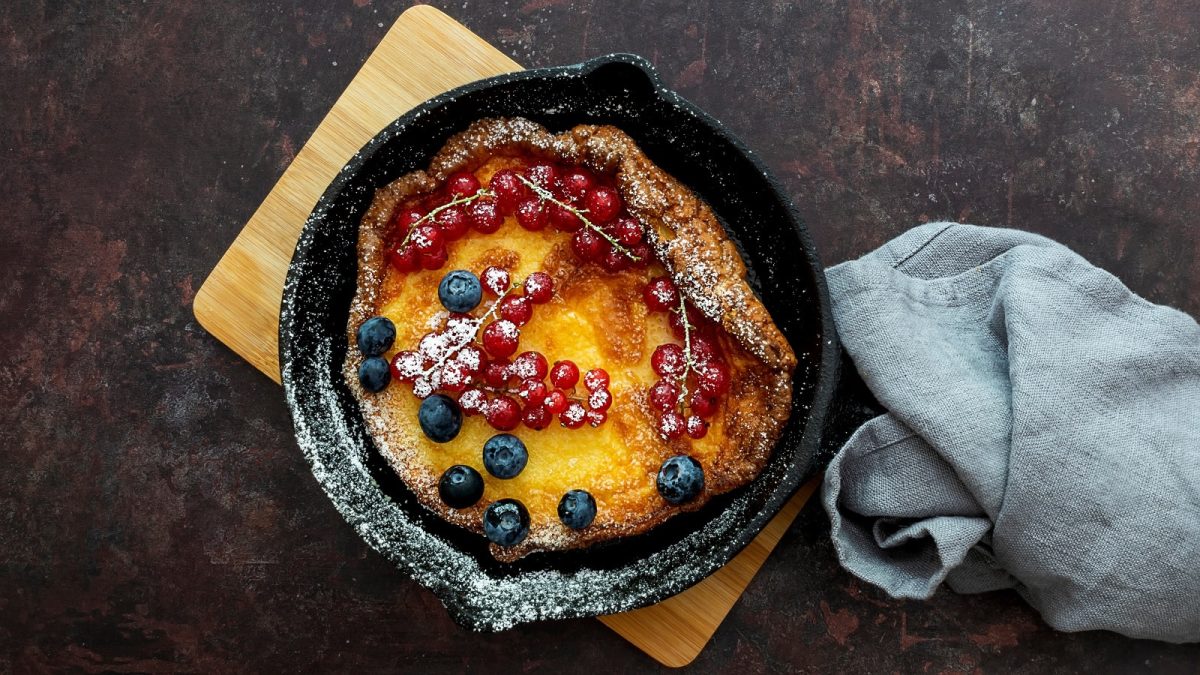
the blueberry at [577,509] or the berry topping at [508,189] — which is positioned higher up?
the berry topping at [508,189]

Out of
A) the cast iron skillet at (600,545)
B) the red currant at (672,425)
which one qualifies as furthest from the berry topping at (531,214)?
the red currant at (672,425)

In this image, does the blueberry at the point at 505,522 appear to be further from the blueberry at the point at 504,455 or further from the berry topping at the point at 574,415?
the berry topping at the point at 574,415

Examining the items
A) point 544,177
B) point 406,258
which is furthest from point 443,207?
point 544,177

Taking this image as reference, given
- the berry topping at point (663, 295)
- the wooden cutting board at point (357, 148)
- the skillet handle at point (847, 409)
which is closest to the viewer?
the berry topping at point (663, 295)

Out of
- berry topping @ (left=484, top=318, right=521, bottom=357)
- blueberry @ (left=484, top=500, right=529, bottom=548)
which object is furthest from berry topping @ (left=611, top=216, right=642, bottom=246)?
blueberry @ (left=484, top=500, right=529, bottom=548)

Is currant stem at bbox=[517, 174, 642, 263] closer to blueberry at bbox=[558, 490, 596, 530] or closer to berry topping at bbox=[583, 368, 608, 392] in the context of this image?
berry topping at bbox=[583, 368, 608, 392]

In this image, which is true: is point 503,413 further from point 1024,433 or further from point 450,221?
point 1024,433

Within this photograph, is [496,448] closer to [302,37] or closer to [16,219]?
[302,37]
